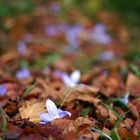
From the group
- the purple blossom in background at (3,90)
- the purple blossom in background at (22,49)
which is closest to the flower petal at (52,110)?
the purple blossom in background at (3,90)

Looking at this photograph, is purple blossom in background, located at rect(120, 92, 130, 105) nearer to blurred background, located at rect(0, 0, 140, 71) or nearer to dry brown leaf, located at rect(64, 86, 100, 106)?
dry brown leaf, located at rect(64, 86, 100, 106)

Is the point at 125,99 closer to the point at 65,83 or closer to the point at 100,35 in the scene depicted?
the point at 65,83

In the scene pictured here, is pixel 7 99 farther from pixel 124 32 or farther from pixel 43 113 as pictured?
pixel 124 32

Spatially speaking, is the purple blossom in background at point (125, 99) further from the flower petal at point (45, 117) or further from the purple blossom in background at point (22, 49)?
the purple blossom in background at point (22, 49)

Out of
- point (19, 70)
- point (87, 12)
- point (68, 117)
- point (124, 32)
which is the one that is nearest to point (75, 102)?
point (68, 117)

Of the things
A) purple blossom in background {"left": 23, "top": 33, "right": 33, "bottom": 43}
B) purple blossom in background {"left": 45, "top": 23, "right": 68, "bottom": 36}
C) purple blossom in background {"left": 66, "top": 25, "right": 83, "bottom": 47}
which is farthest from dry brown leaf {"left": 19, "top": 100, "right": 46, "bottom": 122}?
A: purple blossom in background {"left": 45, "top": 23, "right": 68, "bottom": 36}

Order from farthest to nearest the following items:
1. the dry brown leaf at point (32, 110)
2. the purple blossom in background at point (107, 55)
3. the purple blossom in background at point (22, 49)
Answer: the purple blossom in background at point (107, 55), the purple blossom in background at point (22, 49), the dry brown leaf at point (32, 110)
